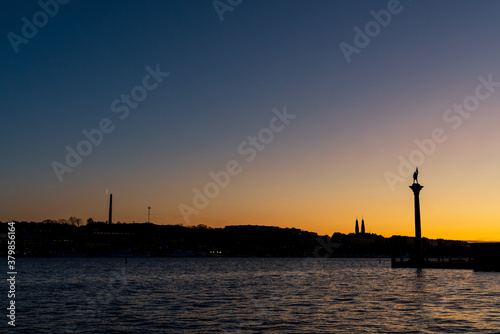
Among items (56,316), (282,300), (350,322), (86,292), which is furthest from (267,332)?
(86,292)

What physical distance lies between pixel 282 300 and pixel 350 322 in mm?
18301

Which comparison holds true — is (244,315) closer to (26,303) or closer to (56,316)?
(56,316)

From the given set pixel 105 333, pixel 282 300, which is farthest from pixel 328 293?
pixel 105 333

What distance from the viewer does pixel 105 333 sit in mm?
35094

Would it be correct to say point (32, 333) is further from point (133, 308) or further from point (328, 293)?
point (328, 293)

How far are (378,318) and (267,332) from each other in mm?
10844

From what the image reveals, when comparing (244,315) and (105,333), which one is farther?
(244,315)

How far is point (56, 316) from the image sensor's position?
43.3m

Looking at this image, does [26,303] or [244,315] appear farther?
[26,303]

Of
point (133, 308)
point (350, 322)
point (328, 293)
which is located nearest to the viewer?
point (350, 322)

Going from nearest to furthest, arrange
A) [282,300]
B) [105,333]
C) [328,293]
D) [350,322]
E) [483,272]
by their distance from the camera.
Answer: [105,333]
[350,322]
[282,300]
[328,293]
[483,272]

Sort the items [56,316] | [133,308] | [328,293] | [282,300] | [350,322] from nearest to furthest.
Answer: [350,322]
[56,316]
[133,308]
[282,300]
[328,293]

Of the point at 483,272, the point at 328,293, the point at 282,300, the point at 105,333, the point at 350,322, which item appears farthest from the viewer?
the point at 483,272

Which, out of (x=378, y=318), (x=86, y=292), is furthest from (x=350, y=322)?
(x=86, y=292)
